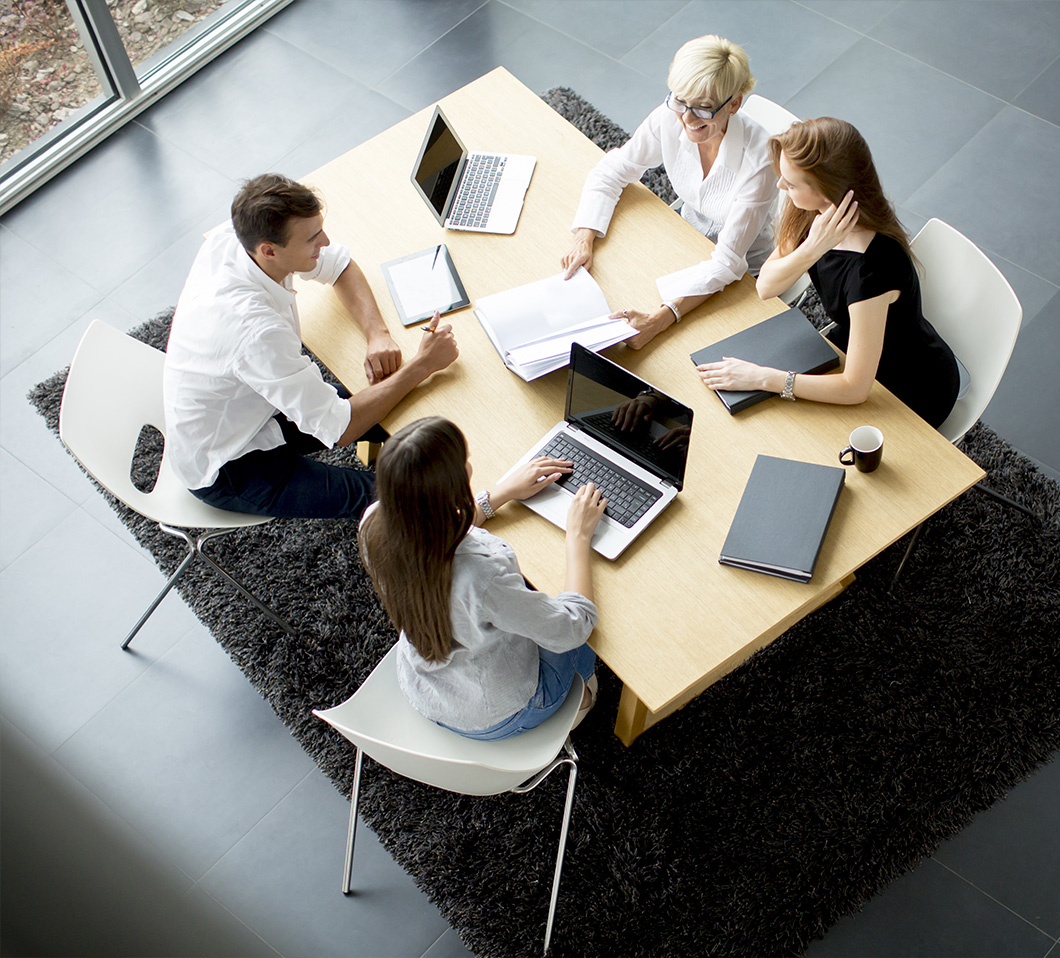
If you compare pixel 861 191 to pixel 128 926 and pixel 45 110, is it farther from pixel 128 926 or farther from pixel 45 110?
pixel 45 110

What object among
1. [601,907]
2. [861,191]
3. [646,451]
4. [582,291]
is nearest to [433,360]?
[582,291]

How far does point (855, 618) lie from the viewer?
8.95 feet

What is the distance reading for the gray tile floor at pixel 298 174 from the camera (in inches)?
95.9

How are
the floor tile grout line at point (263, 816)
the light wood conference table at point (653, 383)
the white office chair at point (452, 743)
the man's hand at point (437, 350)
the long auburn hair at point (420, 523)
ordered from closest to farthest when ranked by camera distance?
1. the long auburn hair at point (420, 523)
2. the white office chair at point (452, 743)
3. the light wood conference table at point (653, 383)
4. the man's hand at point (437, 350)
5. the floor tile grout line at point (263, 816)

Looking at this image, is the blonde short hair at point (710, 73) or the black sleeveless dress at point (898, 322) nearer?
the black sleeveless dress at point (898, 322)

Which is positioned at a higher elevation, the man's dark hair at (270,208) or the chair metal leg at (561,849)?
the man's dark hair at (270,208)

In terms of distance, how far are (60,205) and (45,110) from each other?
0.40m

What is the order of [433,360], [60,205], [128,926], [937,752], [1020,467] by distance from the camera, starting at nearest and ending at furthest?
[128,926], [433,360], [937,752], [1020,467], [60,205]

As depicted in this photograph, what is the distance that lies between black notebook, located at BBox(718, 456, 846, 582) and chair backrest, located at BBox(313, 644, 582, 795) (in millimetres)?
473

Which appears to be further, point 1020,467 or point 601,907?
Result: point 1020,467

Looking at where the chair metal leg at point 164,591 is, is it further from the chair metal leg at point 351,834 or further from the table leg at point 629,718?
the table leg at point 629,718

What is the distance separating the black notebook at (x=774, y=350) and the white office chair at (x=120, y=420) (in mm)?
1245

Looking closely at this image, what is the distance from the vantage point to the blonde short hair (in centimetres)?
230

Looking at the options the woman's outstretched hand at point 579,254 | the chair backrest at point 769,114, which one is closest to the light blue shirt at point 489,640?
the woman's outstretched hand at point 579,254
